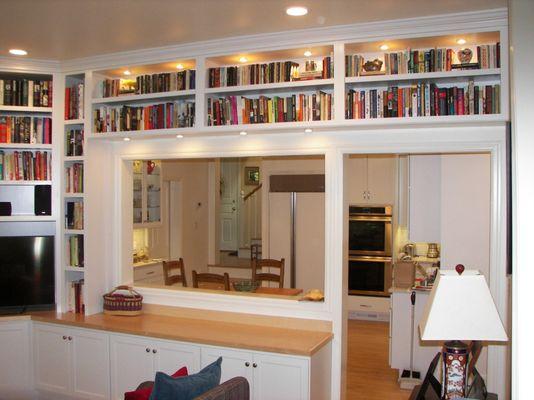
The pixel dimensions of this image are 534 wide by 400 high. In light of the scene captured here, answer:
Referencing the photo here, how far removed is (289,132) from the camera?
3938mm

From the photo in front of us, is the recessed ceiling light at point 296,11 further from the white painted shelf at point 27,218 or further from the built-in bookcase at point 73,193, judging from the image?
the white painted shelf at point 27,218

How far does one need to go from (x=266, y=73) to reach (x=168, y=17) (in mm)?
801

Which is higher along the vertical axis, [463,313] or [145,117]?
[145,117]

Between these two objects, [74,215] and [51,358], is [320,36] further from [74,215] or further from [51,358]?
[51,358]

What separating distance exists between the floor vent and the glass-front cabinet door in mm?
2957

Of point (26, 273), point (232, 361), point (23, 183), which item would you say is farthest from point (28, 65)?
point (232, 361)

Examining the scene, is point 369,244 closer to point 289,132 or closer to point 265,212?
point 265,212

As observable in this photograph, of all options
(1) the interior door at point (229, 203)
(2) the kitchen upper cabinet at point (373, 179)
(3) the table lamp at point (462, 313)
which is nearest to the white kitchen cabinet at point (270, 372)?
(3) the table lamp at point (462, 313)

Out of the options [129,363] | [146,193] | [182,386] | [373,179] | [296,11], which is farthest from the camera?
[373,179]

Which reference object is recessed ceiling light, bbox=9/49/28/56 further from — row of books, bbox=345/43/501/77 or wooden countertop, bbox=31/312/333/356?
row of books, bbox=345/43/501/77

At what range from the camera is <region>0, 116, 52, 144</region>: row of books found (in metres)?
4.61

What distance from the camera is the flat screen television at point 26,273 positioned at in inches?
178

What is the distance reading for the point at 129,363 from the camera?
13.4 feet

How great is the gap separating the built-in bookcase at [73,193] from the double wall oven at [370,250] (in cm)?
378
